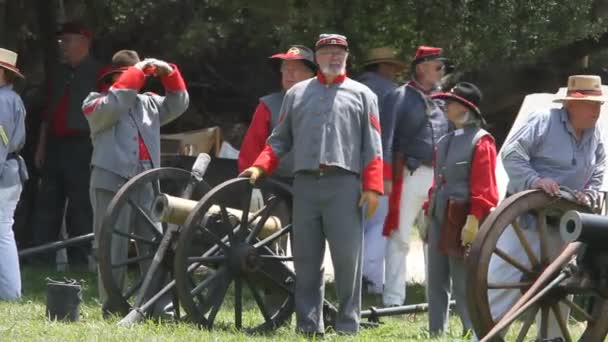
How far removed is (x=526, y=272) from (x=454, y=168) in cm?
88

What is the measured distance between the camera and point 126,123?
30.2ft

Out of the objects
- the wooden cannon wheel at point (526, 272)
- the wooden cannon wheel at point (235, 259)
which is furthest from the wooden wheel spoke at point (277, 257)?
the wooden cannon wheel at point (526, 272)

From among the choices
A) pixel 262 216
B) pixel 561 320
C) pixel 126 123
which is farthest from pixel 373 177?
pixel 126 123

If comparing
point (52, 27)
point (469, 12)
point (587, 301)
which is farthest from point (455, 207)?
point (52, 27)

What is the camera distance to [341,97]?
319 inches

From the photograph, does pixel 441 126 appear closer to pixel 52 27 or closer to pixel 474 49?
pixel 474 49

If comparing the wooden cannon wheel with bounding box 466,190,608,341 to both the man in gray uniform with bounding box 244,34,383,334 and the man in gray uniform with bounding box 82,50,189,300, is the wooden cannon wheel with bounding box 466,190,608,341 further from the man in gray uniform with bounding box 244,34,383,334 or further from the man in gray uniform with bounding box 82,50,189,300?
the man in gray uniform with bounding box 82,50,189,300

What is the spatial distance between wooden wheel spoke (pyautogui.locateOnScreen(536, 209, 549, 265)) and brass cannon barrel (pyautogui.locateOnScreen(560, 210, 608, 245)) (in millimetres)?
797

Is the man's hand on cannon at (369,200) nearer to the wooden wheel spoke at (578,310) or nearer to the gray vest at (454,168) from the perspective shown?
the gray vest at (454,168)

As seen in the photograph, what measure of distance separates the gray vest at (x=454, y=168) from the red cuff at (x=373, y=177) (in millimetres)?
325

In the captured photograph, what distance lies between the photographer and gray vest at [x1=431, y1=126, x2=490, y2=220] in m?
7.96

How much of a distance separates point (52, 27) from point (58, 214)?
6.27ft

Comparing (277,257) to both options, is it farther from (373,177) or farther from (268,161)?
(373,177)

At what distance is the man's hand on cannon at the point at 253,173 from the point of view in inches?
320
